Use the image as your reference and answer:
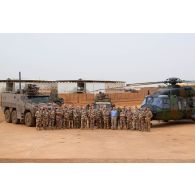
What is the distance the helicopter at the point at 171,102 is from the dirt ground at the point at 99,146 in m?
1.00

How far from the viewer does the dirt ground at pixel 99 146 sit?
9.84m

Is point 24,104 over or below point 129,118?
over

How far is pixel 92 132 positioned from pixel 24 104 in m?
4.58

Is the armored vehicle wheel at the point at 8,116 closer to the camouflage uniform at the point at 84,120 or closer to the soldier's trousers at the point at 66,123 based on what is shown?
the soldier's trousers at the point at 66,123

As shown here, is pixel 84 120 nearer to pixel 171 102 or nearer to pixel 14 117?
pixel 171 102

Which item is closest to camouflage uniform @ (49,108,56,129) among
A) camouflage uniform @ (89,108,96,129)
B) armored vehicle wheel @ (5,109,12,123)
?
camouflage uniform @ (89,108,96,129)

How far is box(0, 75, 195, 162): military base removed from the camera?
404 inches

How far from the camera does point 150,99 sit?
1781 cm

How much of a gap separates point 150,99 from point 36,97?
5380mm

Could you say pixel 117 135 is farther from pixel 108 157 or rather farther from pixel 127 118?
pixel 108 157

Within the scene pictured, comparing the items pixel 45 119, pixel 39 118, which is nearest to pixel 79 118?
pixel 45 119

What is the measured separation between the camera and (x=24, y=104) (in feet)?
61.2

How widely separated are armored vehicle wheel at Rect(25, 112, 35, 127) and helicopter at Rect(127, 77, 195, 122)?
481 centimetres

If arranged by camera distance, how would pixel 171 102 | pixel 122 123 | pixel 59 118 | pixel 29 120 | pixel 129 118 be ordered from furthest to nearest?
pixel 29 120 → pixel 171 102 → pixel 59 118 → pixel 122 123 → pixel 129 118
